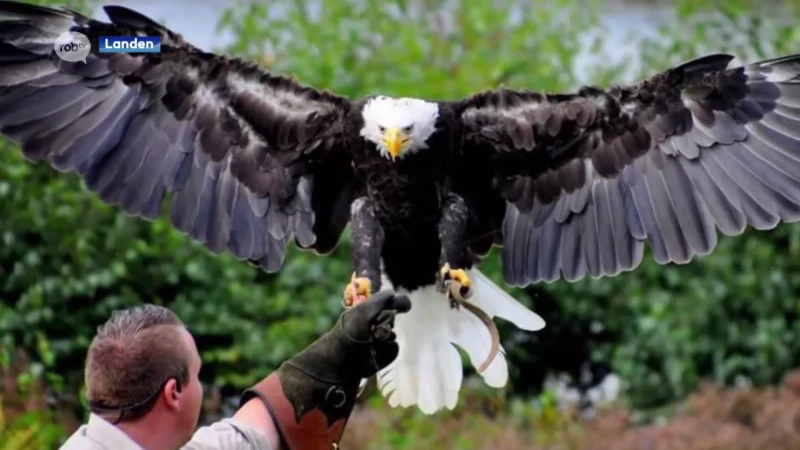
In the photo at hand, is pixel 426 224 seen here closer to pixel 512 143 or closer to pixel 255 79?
pixel 512 143

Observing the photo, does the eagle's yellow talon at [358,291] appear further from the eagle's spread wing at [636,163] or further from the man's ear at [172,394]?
the man's ear at [172,394]

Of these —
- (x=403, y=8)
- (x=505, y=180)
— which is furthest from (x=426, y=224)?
(x=403, y=8)

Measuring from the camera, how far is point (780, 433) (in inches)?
248

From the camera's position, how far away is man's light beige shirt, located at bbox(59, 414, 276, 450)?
9.95ft

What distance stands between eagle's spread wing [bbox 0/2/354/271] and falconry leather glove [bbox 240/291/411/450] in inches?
59.6

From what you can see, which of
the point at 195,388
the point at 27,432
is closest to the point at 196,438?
A: the point at 195,388

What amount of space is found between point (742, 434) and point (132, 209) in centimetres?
261

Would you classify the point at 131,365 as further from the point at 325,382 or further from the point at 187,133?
the point at 187,133

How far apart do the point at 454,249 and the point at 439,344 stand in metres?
0.51

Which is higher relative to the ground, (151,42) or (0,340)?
(151,42)

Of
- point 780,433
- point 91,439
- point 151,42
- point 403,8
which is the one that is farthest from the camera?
point 403,8

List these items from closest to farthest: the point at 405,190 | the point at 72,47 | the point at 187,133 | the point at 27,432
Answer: the point at 405,190, the point at 72,47, the point at 187,133, the point at 27,432

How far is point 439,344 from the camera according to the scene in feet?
17.3

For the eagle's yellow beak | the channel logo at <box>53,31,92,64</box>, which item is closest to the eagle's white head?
the eagle's yellow beak
